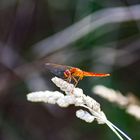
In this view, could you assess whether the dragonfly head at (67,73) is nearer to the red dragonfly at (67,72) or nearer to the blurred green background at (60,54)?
the red dragonfly at (67,72)

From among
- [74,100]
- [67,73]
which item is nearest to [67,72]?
[67,73]

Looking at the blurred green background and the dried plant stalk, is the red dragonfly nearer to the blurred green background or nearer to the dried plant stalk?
the dried plant stalk

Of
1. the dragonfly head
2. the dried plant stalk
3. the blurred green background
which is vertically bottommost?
the dried plant stalk

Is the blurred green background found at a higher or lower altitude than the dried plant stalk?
higher

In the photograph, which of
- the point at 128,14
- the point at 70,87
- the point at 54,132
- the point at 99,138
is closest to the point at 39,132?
the point at 54,132

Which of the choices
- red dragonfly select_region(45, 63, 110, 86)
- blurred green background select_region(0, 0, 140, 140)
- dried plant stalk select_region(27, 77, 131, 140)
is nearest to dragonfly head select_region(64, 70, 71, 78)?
red dragonfly select_region(45, 63, 110, 86)

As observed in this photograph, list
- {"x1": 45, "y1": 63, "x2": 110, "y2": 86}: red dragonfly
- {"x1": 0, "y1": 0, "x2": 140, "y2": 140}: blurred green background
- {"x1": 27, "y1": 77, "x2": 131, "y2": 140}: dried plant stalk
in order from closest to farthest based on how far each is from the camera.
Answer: {"x1": 27, "y1": 77, "x2": 131, "y2": 140}: dried plant stalk
{"x1": 45, "y1": 63, "x2": 110, "y2": 86}: red dragonfly
{"x1": 0, "y1": 0, "x2": 140, "y2": 140}: blurred green background

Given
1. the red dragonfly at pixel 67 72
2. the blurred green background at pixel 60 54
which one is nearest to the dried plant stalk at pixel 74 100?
the red dragonfly at pixel 67 72

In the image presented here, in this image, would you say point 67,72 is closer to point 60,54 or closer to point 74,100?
point 74,100

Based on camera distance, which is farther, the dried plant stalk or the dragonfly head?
the dragonfly head
